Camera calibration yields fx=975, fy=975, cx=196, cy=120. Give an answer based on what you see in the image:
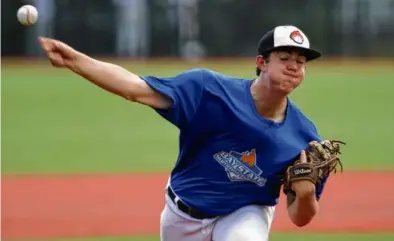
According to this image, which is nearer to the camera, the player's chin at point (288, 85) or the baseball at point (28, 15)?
the baseball at point (28, 15)

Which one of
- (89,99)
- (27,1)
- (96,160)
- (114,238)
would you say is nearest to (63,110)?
(89,99)

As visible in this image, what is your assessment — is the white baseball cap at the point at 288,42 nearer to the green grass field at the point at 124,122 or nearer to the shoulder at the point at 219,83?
the shoulder at the point at 219,83

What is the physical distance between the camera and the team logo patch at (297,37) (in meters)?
5.27

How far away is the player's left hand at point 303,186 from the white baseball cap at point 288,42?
22.8 inches

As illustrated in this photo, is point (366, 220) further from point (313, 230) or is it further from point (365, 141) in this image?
point (365, 141)

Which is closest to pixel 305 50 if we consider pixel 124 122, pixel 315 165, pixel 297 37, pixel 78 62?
pixel 297 37

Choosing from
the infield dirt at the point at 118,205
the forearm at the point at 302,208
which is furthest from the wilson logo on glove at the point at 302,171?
the infield dirt at the point at 118,205

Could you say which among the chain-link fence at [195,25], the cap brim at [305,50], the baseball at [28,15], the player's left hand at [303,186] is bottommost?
the chain-link fence at [195,25]

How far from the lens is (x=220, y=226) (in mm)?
5500

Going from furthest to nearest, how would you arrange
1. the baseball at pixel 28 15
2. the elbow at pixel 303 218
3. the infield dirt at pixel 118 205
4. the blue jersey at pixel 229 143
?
Result: the infield dirt at pixel 118 205 → the elbow at pixel 303 218 → the blue jersey at pixel 229 143 → the baseball at pixel 28 15

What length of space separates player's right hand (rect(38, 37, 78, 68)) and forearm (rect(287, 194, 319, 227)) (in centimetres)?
152

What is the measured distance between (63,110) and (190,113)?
15.6 m

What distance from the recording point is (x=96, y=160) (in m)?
14.3

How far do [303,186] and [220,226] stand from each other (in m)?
0.55
